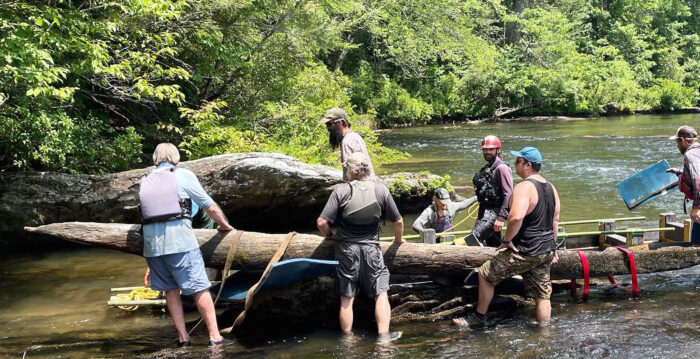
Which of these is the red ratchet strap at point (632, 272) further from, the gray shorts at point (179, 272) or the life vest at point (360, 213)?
the gray shorts at point (179, 272)

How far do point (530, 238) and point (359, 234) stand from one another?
67.9 inches

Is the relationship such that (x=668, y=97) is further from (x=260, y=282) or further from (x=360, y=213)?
(x=260, y=282)

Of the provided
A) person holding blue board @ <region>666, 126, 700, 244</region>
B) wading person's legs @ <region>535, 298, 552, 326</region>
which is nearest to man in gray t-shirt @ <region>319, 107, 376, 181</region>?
wading person's legs @ <region>535, 298, 552, 326</region>

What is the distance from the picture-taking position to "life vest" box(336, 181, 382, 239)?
589 cm

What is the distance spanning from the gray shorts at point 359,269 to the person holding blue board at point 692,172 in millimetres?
4048

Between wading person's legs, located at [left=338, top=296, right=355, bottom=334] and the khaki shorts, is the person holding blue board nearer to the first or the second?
the khaki shorts

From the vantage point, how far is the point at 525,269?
6238 millimetres

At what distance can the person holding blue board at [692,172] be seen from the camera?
7289 millimetres

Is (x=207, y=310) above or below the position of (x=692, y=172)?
below

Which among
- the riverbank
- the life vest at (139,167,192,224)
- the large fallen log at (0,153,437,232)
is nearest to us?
the life vest at (139,167,192,224)

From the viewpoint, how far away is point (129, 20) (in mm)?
11625

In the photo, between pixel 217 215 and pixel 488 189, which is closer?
pixel 217 215

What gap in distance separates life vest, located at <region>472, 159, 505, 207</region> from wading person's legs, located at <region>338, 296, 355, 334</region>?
2.14 m

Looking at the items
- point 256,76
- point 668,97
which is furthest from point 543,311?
point 668,97
